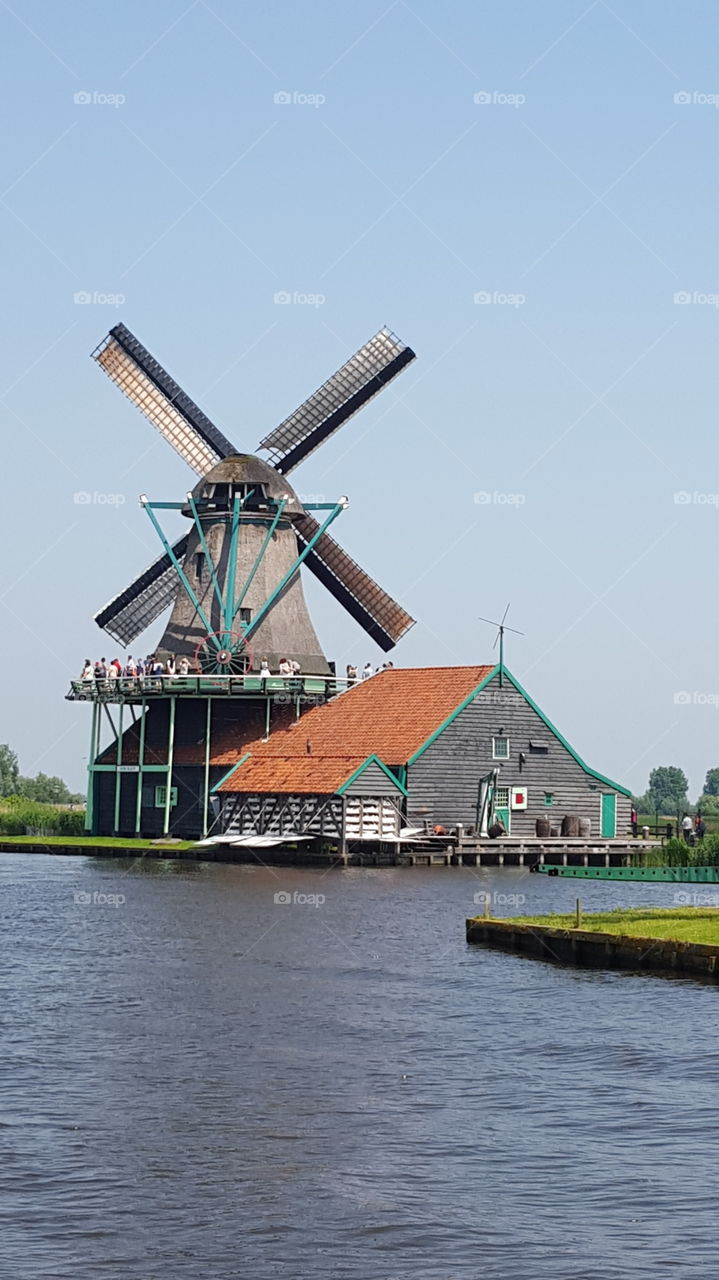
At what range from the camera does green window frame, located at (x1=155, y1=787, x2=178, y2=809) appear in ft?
238

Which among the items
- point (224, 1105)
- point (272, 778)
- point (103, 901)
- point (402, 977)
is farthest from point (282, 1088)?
point (272, 778)

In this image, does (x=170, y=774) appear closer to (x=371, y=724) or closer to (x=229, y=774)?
(x=229, y=774)

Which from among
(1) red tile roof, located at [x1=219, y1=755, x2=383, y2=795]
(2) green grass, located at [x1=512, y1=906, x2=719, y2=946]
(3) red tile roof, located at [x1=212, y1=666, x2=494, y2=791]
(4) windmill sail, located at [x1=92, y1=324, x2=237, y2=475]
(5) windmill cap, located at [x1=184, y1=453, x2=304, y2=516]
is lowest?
(2) green grass, located at [x1=512, y1=906, x2=719, y2=946]

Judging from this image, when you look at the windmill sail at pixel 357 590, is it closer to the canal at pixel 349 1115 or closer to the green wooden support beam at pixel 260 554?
the green wooden support beam at pixel 260 554

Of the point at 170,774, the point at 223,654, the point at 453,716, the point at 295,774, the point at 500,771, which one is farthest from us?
the point at 223,654

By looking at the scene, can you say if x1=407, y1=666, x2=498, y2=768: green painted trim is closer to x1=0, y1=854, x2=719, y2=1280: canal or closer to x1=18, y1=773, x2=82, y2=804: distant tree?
x1=0, y1=854, x2=719, y2=1280: canal

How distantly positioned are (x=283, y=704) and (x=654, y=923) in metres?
42.4

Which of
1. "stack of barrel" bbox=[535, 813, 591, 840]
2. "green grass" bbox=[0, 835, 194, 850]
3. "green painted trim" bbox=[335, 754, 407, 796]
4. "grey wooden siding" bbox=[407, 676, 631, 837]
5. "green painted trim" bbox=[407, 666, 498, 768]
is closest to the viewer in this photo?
"green painted trim" bbox=[335, 754, 407, 796]

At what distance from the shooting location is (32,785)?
155 metres

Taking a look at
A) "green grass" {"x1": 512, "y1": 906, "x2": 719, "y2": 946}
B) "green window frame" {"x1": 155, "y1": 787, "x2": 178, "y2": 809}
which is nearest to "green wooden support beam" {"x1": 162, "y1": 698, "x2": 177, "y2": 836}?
"green window frame" {"x1": 155, "y1": 787, "x2": 178, "y2": 809}

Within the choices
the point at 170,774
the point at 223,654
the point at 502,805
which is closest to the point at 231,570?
the point at 223,654

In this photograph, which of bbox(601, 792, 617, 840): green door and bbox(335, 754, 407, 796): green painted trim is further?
bbox(601, 792, 617, 840): green door

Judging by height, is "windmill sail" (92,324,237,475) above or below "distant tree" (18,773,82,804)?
above

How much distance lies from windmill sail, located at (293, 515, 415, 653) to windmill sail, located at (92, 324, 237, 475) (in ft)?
17.2
